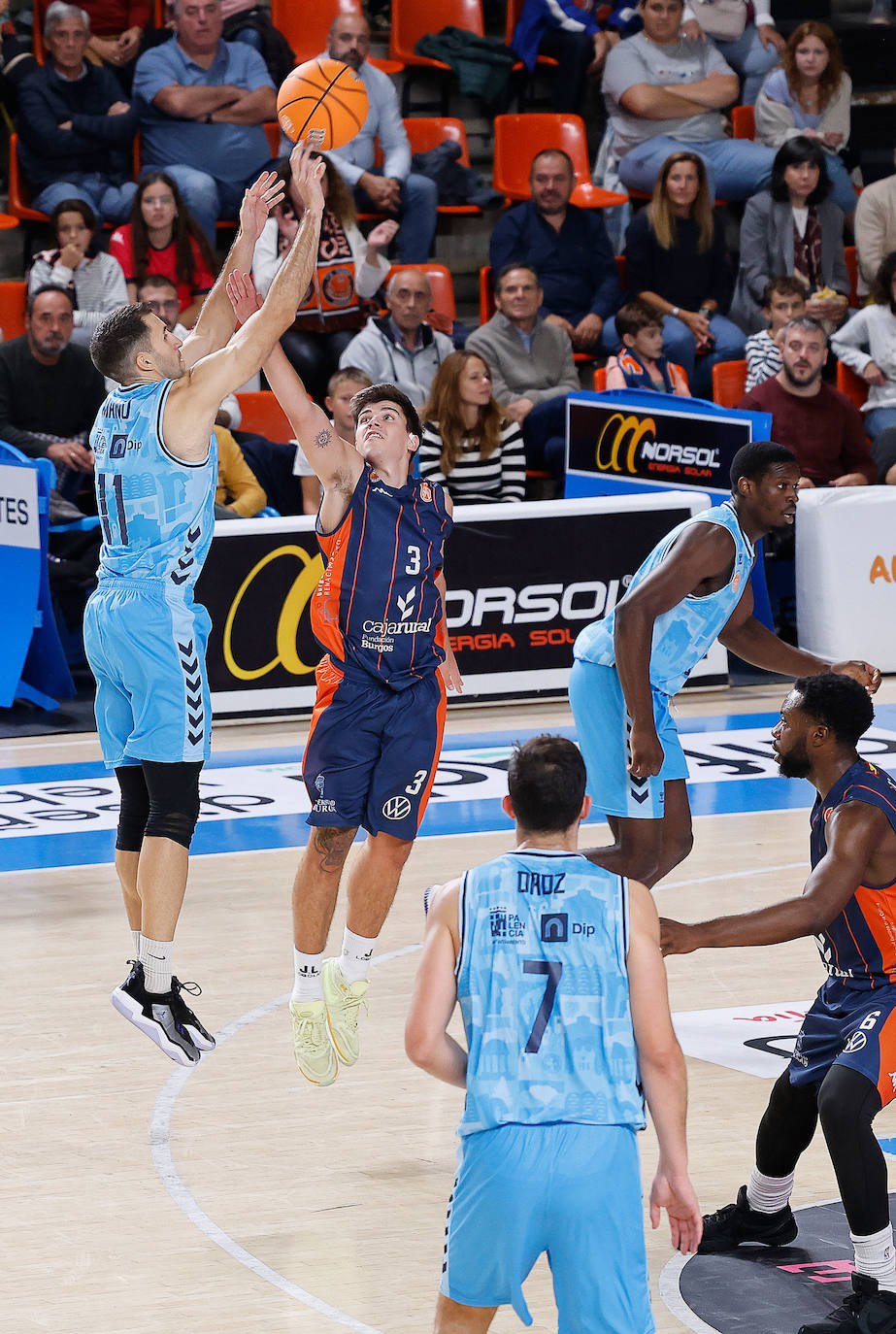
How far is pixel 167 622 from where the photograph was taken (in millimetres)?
5363

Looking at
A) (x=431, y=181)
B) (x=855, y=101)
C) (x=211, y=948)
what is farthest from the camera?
(x=855, y=101)

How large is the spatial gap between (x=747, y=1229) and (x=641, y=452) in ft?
26.5

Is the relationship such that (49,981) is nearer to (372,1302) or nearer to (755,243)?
(372,1302)

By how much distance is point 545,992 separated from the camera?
10.1 ft

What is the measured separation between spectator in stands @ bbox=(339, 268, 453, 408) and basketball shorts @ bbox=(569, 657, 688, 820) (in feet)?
19.6

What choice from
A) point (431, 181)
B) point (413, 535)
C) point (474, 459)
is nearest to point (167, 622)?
point (413, 535)

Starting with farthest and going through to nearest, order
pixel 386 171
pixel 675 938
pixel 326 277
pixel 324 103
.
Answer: pixel 386 171 < pixel 326 277 < pixel 324 103 < pixel 675 938

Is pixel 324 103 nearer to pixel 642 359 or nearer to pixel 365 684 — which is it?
pixel 365 684

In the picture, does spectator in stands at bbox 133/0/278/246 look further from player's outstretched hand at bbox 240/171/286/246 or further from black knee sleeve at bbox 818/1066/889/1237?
black knee sleeve at bbox 818/1066/889/1237

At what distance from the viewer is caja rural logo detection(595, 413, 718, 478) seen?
464 inches

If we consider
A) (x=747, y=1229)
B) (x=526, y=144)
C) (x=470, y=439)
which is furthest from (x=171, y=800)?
(x=526, y=144)

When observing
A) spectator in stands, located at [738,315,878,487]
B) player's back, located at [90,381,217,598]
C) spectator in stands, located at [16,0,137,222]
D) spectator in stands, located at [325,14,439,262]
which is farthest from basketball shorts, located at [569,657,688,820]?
spectator in stands, located at [16,0,137,222]

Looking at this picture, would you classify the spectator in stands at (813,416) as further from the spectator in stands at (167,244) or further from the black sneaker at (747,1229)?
the black sneaker at (747,1229)

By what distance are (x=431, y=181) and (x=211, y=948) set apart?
8035 millimetres
